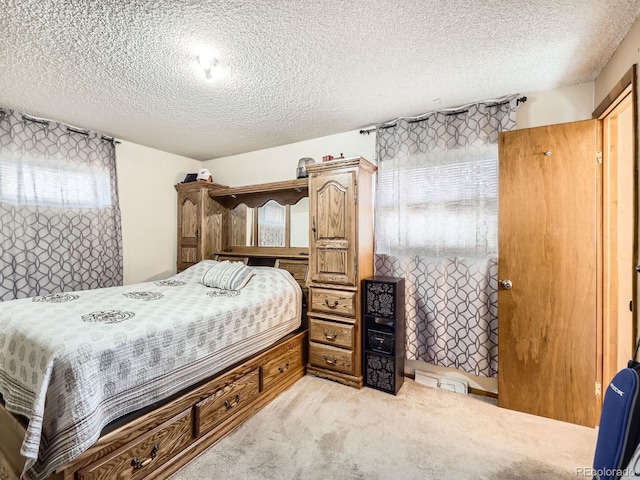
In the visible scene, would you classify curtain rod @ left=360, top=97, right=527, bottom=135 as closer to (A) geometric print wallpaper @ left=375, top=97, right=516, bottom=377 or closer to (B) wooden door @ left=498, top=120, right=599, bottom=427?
(A) geometric print wallpaper @ left=375, top=97, right=516, bottom=377

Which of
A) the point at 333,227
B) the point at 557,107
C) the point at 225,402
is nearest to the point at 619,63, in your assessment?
the point at 557,107

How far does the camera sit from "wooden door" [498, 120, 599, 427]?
2.04 metres

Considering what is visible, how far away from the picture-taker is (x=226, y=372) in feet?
6.63

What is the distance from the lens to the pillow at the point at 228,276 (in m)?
2.70

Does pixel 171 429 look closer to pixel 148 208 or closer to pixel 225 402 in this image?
pixel 225 402

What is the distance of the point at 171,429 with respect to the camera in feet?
5.40

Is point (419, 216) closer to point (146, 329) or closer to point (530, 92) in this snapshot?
point (530, 92)

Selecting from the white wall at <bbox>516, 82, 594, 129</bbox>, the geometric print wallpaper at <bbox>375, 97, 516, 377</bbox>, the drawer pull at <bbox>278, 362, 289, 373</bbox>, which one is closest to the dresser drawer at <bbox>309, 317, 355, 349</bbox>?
the drawer pull at <bbox>278, 362, 289, 373</bbox>

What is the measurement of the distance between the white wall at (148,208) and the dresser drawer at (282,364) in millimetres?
2222

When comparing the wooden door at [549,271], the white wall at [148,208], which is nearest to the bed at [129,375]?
the white wall at [148,208]

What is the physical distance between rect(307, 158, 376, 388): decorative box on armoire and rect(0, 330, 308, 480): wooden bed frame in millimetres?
516

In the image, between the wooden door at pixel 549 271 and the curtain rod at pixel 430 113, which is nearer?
the wooden door at pixel 549 271

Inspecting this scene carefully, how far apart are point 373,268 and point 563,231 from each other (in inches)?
59.6

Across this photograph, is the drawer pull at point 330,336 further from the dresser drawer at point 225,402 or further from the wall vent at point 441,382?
the wall vent at point 441,382
